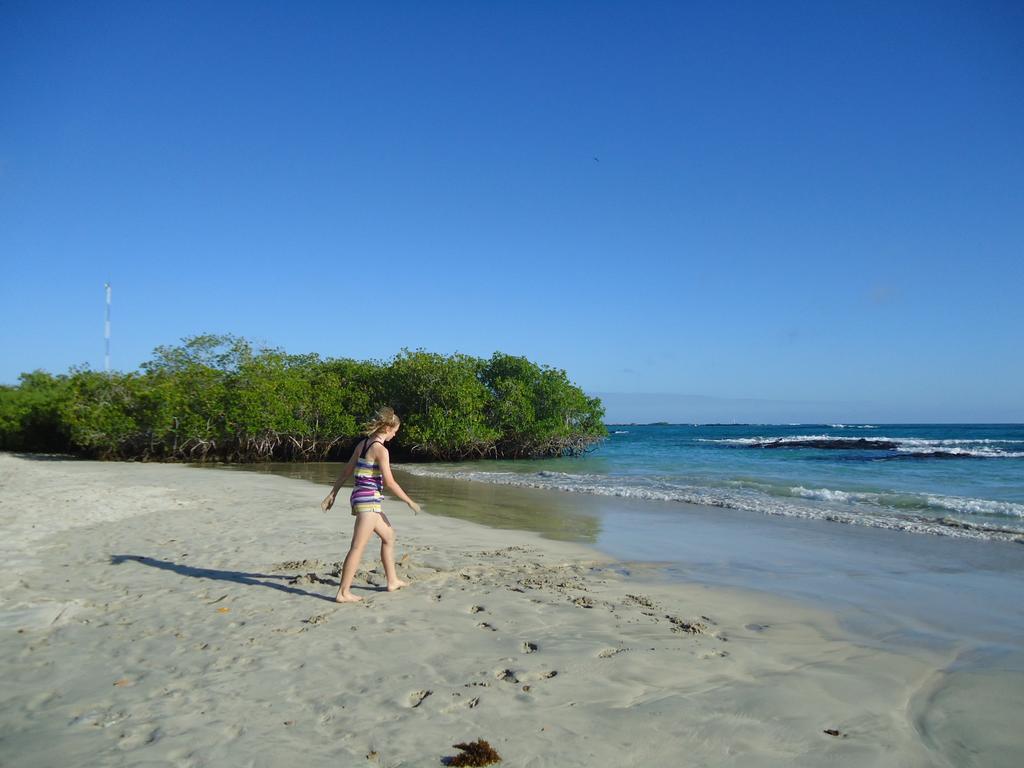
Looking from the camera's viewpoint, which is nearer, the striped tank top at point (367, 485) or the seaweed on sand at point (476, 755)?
the seaweed on sand at point (476, 755)

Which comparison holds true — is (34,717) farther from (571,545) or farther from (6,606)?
(571,545)

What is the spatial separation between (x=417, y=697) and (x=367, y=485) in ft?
7.89

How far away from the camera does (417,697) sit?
3875 mm

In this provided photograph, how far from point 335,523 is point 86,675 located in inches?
252

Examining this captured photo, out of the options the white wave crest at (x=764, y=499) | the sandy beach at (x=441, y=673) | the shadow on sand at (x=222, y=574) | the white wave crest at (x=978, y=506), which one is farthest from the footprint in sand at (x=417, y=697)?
the white wave crest at (x=978, y=506)

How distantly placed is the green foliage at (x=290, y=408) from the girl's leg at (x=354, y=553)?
75.9 feet

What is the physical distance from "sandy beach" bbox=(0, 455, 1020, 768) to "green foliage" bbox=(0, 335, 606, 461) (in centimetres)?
2062

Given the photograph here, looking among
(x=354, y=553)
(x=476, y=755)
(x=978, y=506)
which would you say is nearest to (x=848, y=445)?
(x=978, y=506)

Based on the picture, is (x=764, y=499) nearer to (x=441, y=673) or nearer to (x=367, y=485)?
(x=367, y=485)

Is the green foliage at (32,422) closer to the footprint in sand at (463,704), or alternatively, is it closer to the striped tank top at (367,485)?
the striped tank top at (367,485)

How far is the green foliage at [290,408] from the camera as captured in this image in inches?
1062

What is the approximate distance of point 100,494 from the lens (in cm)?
1295

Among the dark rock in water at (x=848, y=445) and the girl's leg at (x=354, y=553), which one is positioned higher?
the girl's leg at (x=354, y=553)

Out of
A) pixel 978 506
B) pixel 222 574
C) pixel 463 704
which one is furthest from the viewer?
pixel 978 506
